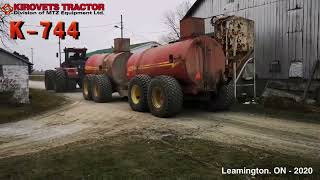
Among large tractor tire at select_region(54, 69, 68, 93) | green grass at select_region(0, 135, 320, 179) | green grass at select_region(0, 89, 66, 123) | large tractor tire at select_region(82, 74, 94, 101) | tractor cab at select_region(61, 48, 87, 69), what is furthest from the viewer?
tractor cab at select_region(61, 48, 87, 69)

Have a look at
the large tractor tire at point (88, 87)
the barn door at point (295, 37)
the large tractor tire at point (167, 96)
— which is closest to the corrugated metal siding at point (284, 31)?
the barn door at point (295, 37)

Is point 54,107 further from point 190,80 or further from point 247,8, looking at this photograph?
point 247,8

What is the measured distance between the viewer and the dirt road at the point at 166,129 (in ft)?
26.2

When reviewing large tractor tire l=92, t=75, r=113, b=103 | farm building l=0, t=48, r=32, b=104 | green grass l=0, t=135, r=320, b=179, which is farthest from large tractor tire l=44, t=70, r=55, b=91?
green grass l=0, t=135, r=320, b=179

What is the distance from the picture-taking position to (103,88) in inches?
641

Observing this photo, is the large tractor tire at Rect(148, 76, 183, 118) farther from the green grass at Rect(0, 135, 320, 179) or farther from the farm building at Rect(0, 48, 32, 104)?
the farm building at Rect(0, 48, 32, 104)

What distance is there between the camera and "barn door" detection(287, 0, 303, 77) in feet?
50.4

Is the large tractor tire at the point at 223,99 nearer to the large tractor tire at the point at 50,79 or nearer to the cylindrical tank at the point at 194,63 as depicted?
the cylindrical tank at the point at 194,63

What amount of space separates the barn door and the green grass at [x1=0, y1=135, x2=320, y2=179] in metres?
9.37

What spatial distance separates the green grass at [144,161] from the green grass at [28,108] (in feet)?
20.6

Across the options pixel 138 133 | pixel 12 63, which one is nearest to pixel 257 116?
pixel 138 133

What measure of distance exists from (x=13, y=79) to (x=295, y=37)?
1305 cm

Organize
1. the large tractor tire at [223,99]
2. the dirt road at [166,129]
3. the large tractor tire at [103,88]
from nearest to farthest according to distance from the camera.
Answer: the dirt road at [166,129] < the large tractor tire at [223,99] < the large tractor tire at [103,88]

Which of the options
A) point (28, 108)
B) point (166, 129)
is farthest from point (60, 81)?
point (166, 129)
